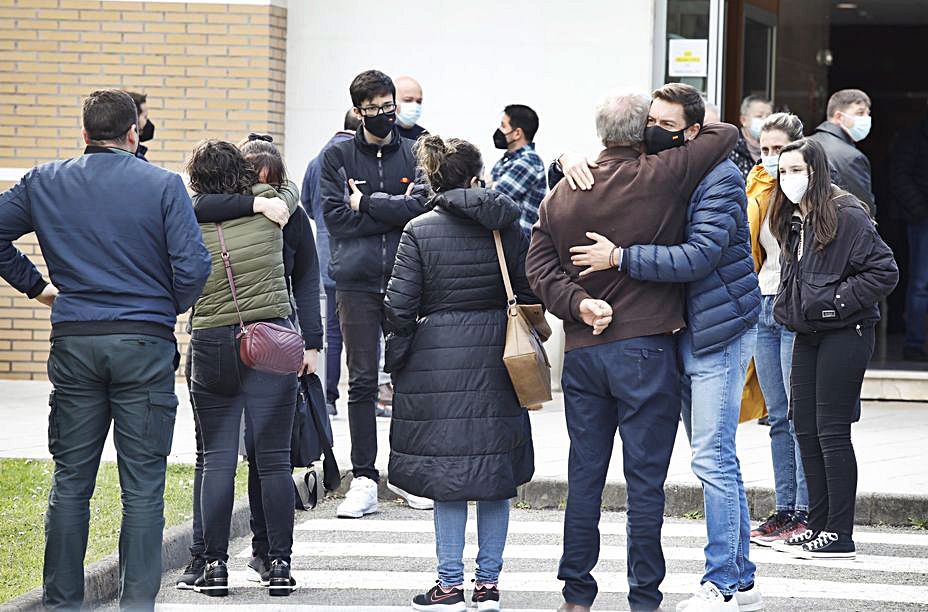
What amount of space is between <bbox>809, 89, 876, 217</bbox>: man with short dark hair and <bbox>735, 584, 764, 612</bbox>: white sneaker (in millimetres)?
4129

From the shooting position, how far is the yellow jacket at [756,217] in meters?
7.36

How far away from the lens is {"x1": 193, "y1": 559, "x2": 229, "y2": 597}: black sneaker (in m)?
6.20

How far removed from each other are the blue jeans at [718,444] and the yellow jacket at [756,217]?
160 centimetres

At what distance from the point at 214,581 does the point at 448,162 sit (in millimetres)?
2062

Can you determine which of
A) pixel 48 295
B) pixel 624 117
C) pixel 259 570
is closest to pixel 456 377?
pixel 624 117

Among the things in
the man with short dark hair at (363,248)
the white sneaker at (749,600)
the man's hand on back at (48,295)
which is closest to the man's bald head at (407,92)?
the man with short dark hair at (363,248)

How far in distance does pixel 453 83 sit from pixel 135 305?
716 cm

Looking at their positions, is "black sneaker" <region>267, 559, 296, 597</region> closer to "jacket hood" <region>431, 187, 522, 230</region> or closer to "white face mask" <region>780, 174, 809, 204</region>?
"jacket hood" <region>431, 187, 522, 230</region>

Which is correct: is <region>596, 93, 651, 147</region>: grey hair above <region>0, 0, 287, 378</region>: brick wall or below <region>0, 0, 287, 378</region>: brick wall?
below

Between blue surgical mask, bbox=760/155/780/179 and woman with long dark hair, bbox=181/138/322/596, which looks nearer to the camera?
woman with long dark hair, bbox=181/138/322/596

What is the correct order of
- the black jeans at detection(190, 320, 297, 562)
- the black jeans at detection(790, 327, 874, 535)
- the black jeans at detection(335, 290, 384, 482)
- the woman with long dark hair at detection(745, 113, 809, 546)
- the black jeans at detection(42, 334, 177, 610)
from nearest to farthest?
the black jeans at detection(42, 334, 177, 610) < the black jeans at detection(190, 320, 297, 562) < the black jeans at detection(790, 327, 874, 535) < the woman with long dark hair at detection(745, 113, 809, 546) < the black jeans at detection(335, 290, 384, 482)

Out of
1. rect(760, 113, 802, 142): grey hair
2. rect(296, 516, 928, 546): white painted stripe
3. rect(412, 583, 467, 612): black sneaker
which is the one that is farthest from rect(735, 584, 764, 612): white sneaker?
rect(760, 113, 802, 142): grey hair

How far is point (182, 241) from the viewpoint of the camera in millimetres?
5359

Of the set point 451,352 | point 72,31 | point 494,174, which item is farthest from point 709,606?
point 72,31
